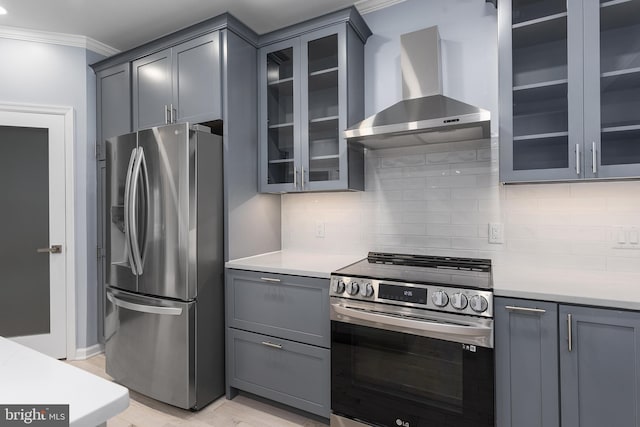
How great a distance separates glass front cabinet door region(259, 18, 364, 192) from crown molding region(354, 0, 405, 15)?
26 centimetres

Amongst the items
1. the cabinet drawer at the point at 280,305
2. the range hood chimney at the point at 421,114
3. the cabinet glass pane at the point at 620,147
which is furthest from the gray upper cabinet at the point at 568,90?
the cabinet drawer at the point at 280,305

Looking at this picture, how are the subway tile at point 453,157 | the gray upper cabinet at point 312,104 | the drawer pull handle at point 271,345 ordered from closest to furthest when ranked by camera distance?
1. the drawer pull handle at point 271,345
2. the subway tile at point 453,157
3. the gray upper cabinet at point 312,104

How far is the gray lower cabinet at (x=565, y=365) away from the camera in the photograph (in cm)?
141

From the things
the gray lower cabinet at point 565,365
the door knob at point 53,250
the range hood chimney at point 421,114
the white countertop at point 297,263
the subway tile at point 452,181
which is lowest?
the gray lower cabinet at point 565,365

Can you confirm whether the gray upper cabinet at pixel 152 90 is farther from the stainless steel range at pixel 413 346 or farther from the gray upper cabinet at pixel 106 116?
the stainless steel range at pixel 413 346

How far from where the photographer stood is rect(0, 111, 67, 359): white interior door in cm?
286

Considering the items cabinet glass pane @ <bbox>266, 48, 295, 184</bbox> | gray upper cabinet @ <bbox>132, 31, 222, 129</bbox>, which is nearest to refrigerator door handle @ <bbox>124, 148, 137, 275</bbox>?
gray upper cabinet @ <bbox>132, 31, 222, 129</bbox>

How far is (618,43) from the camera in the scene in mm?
1774

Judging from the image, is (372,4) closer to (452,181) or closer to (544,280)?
(452,181)

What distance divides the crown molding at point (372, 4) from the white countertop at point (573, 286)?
2.04 meters

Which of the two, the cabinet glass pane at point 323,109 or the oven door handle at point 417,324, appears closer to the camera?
the oven door handle at point 417,324

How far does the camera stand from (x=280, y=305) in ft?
7.20

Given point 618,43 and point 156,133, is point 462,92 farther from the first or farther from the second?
point 156,133

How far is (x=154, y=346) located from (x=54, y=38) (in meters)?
2.81
